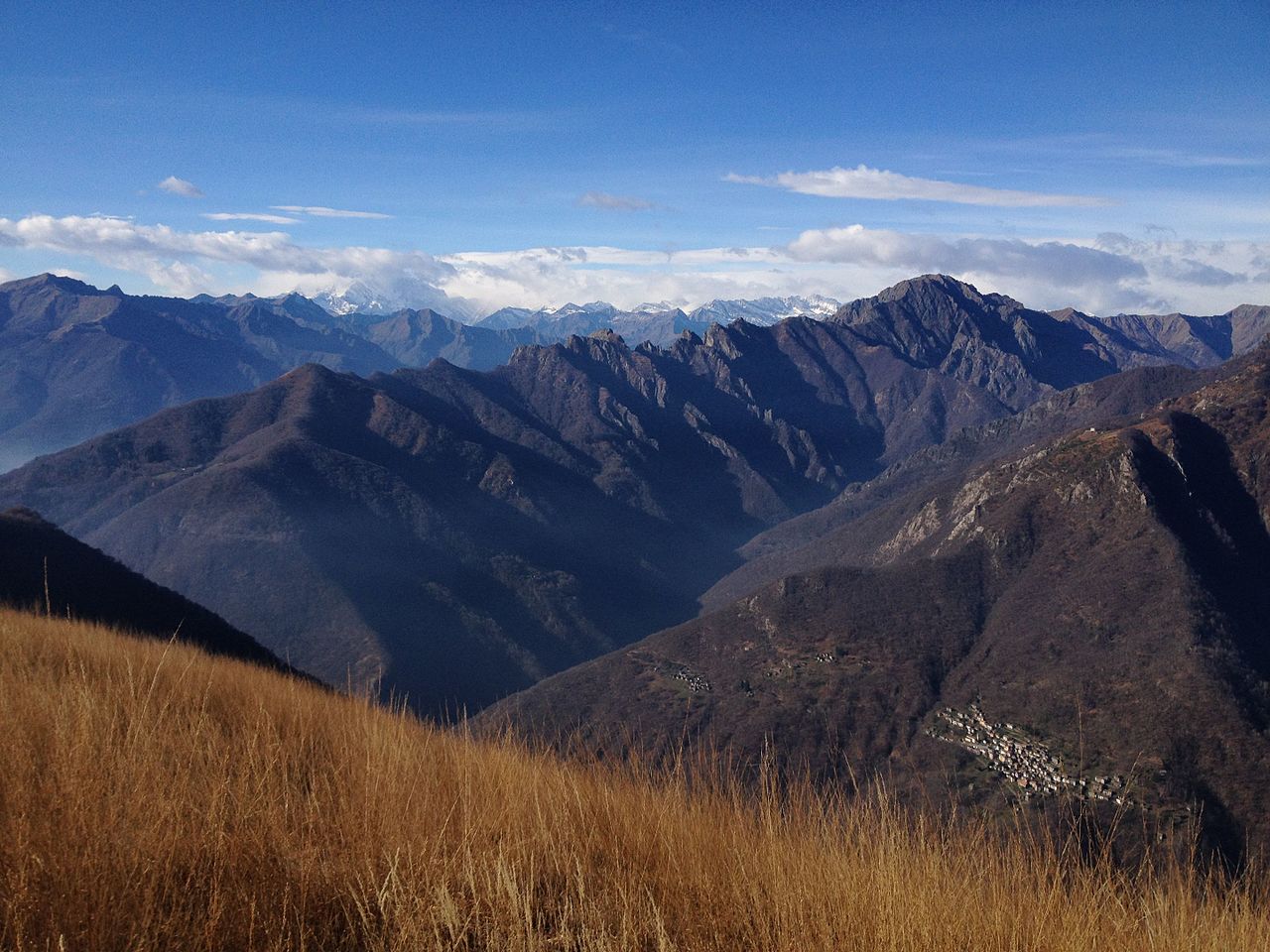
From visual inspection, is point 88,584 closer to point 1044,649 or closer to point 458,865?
point 458,865

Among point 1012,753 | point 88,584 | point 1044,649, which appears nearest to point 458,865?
point 88,584

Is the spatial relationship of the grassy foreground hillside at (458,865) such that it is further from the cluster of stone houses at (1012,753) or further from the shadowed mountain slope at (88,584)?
the cluster of stone houses at (1012,753)

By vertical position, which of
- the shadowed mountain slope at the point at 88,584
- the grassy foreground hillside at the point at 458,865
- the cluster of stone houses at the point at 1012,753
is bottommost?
the cluster of stone houses at the point at 1012,753

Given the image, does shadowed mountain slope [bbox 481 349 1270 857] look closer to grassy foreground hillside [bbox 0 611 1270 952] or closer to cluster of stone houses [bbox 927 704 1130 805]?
cluster of stone houses [bbox 927 704 1130 805]

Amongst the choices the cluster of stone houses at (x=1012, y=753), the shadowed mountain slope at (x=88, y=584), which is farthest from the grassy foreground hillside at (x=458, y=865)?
the cluster of stone houses at (x=1012, y=753)

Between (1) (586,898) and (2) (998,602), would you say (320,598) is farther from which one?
(1) (586,898)

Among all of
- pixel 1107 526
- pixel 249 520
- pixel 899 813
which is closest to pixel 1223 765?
pixel 1107 526

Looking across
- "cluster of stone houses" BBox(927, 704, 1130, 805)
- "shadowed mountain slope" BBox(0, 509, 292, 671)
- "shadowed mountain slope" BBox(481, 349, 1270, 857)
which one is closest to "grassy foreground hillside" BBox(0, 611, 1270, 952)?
"shadowed mountain slope" BBox(0, 509, 292, 671)
